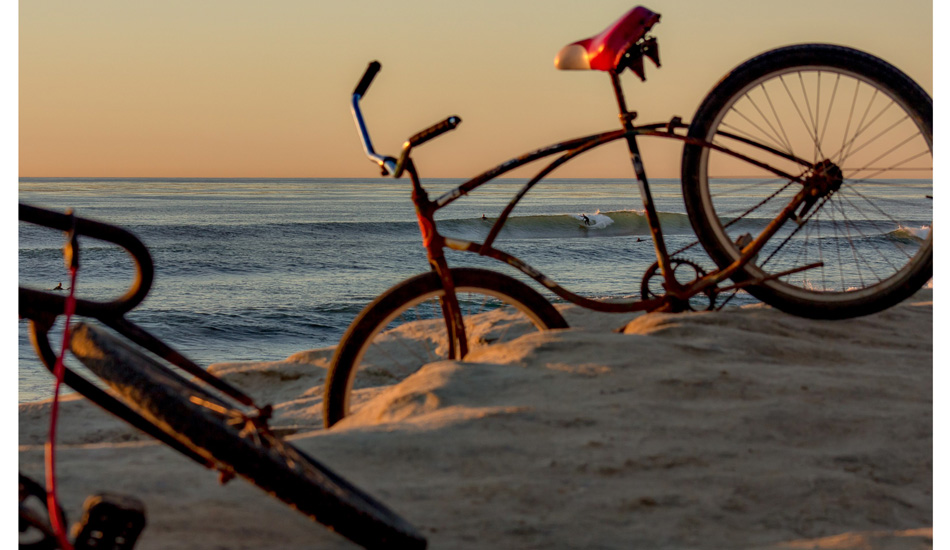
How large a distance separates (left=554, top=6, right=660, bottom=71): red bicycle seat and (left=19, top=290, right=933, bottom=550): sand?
51.9 inches

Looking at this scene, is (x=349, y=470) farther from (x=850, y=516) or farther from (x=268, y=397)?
(x=268, y=397)

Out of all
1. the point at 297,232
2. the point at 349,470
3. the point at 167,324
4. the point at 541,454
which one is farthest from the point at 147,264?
the point at 297,232

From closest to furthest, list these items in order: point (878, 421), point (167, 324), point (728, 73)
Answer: point (878, 421) < point (728, 73) < point (167, 324)

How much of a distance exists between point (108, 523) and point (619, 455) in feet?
Result: 5.29

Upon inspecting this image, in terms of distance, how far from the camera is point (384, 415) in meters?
3.03

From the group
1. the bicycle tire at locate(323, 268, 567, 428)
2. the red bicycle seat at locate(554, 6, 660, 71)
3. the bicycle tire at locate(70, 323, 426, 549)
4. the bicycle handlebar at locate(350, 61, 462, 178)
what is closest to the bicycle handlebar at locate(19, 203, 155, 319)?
the bicycle tire at locate(70, 323, 426, 549)

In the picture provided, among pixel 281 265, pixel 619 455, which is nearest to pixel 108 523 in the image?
pixel 619 455

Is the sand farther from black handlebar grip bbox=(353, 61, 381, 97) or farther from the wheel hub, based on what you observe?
black handlebar grip bbox=(353, 61, 381, 97)

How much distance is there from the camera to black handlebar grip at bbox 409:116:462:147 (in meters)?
3.29

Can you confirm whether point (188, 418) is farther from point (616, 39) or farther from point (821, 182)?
point (821, 182)

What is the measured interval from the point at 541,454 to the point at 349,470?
0.65 m

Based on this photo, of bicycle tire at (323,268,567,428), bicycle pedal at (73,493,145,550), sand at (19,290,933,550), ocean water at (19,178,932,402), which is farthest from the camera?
ocean water at (19,178,932,402)

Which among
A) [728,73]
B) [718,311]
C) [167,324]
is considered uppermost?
[728,73]

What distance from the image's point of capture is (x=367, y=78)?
3586 mm
